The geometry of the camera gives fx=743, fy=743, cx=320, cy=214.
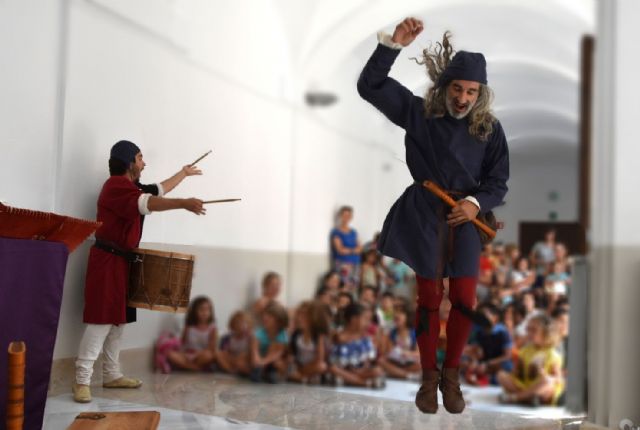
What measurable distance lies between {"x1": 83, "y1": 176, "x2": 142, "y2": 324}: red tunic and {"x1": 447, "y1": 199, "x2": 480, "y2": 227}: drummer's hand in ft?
6.31

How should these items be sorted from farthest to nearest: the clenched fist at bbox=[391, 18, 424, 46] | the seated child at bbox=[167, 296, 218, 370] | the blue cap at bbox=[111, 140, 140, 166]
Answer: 1. the seated child at bbox=[167, 296, 218, 370]
2. the blue cap at bbox=[111, 140, 140, 166]
3. the clenched fist at bbox=[391, 18, 424, 46]

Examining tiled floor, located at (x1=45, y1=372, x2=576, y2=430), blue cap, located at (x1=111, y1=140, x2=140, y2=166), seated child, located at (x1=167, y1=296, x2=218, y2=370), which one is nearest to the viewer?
tiled floor, located at (x1=45, y1=372, x2=576, y2=430)

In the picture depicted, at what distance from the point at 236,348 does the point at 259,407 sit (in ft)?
2.51

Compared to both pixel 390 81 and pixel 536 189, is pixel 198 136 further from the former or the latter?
pixel 536 189

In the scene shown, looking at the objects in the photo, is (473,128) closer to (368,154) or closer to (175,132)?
(368,154)

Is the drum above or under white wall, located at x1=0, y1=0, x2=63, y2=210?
under

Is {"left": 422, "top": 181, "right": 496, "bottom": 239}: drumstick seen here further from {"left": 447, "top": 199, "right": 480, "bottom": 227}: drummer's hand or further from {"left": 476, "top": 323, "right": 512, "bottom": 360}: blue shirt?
{"left": 476, "top": 323, "right": 512, "bottom": 360}: blue shirt

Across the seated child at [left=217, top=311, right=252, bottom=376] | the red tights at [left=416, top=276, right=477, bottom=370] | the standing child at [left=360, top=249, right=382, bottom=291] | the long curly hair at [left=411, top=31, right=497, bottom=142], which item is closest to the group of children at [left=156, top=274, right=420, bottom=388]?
the seated child at [left=217, top=311, right=252, bottom=376]

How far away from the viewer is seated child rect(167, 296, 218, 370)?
481 centimetres

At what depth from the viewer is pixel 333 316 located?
6.21 meters

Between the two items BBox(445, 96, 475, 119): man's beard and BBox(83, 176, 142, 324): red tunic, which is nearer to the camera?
BBox(445, 96, 475, 119): man's beard

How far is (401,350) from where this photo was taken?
18.8 feet

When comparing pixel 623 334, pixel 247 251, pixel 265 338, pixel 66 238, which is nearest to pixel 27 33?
pixel 66 238

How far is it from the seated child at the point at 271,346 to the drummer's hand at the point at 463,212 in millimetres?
2250
